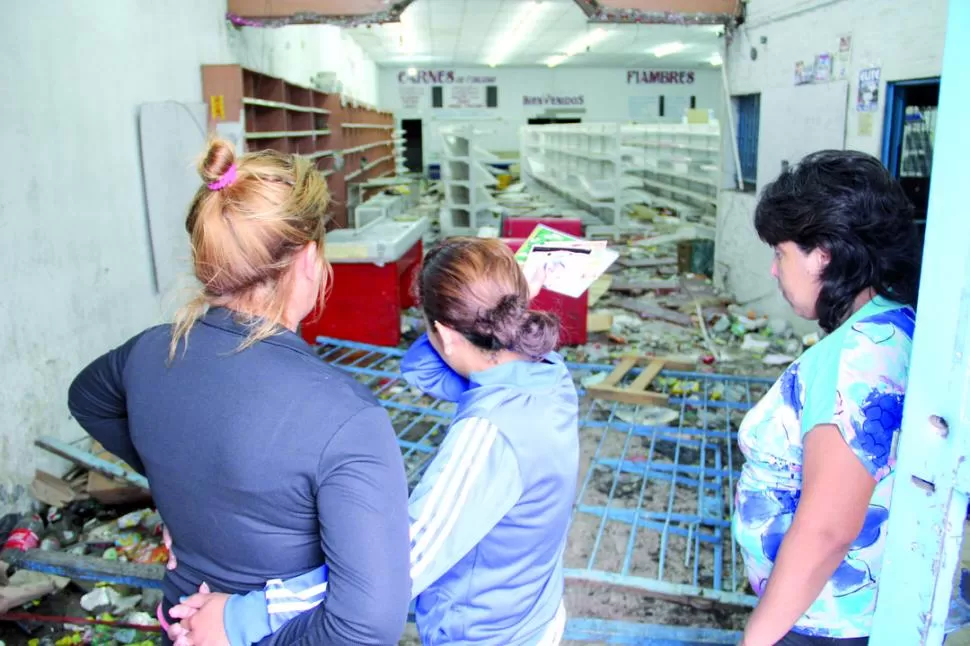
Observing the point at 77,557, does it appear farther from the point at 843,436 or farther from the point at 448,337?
the point at 843,436

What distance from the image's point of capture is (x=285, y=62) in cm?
962

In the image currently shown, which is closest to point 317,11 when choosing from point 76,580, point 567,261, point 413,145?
point 76,580

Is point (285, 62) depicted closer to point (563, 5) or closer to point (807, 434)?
point (563, 5)

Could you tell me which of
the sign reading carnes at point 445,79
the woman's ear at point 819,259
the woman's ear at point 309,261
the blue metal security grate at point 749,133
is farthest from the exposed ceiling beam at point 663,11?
the sign reading carnes at point 445,79

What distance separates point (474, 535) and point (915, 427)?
64 cm

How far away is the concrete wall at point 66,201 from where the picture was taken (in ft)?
11.2

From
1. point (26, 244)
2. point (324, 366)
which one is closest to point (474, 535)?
point (324, 366)

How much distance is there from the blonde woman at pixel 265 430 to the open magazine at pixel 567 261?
0.69 meters

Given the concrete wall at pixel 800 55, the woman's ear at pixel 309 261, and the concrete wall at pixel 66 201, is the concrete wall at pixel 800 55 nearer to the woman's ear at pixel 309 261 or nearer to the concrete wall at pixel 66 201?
the woman's ear at pixel 309 261

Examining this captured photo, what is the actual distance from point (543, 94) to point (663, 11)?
16.6m

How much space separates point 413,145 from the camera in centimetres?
2398

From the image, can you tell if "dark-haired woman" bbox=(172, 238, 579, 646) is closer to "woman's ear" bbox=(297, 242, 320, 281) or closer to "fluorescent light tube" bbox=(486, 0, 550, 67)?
"woman's ear" bbox=(297, 242, 320, 281)

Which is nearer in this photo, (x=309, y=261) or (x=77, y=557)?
(x=309, y=261)

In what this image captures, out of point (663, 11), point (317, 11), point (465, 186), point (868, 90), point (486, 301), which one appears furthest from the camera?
point (465, 186)
